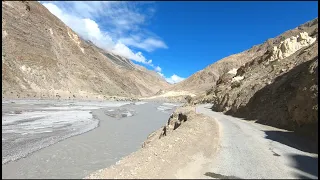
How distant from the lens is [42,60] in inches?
3999

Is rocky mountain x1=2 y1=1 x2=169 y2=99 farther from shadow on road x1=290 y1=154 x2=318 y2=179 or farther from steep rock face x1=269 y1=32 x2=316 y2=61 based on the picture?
shadow on road x1=290 y1=154 x2=318 y2=179

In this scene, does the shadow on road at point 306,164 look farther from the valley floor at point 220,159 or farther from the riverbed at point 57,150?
the riverbed at point 57,150

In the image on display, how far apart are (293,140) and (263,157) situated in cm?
474

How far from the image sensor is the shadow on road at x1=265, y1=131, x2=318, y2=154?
13.5 metres

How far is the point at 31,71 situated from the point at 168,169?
9244cm

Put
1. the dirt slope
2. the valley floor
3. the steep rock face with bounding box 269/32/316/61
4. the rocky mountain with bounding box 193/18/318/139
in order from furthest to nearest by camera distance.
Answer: the steep rock face with bounding box 269/32/316/61, the rocky mountain with bounding box 193/18/318/139, the valley floor, the dirt slope

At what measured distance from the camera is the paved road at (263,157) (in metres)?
9.73

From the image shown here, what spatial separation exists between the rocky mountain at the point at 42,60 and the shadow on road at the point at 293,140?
67.1 m

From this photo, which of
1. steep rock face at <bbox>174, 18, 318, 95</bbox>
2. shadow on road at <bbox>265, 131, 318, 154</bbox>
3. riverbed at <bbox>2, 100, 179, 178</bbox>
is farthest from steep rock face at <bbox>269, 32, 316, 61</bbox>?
steep rock face at <bbox>174, 18, 318, 95</bbox>

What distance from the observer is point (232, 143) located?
46.4 ft

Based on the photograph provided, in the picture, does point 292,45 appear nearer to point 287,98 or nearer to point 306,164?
point 287,98

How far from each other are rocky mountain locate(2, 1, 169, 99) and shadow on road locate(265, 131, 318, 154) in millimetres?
67109

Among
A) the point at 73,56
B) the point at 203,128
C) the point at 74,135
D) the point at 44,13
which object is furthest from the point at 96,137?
the point at 44,13

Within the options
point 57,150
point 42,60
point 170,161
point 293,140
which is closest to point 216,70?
point 42,60
